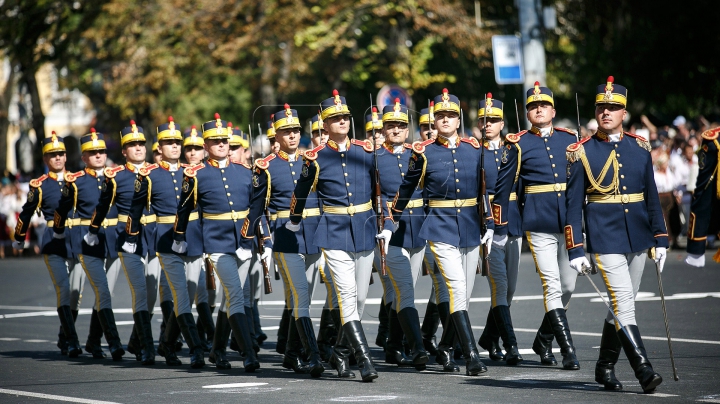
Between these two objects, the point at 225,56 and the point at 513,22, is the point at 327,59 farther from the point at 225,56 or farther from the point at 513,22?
the point at 513,22

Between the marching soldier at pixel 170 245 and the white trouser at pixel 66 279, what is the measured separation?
1363 mm

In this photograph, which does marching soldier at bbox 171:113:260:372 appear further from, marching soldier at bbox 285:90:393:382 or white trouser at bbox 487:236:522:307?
white trouser at bbox 487:236:522:307

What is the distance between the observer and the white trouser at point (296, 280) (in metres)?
10.5

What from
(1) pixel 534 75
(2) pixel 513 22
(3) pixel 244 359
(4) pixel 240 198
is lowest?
(3) pixel 244 359

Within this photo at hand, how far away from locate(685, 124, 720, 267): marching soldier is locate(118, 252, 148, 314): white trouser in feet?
18.2

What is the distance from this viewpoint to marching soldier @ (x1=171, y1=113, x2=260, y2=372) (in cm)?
1097

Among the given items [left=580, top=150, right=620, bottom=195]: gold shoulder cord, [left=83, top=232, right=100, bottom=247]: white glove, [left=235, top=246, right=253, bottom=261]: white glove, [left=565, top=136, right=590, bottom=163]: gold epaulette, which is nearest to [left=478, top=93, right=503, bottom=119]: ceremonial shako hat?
[left=565, top=136, right=590, bottom=163]: gold epaulette

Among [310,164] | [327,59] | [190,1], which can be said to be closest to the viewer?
[310,164]

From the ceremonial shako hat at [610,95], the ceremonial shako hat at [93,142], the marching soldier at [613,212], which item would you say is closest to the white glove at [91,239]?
the ceremonial shako hat at [93,142]

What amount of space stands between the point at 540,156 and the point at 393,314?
1.91 metres

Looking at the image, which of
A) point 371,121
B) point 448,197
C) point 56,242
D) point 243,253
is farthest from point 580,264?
point 56,242

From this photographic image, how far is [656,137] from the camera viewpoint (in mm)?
22422

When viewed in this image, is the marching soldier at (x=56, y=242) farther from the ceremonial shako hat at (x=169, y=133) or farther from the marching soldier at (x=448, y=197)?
the marching soldier at (x=448, y=197)

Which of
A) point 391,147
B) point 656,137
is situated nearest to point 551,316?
point 391,147
